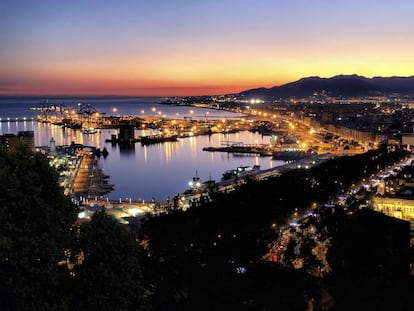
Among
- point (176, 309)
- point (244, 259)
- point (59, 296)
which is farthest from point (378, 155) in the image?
point (59, 296)

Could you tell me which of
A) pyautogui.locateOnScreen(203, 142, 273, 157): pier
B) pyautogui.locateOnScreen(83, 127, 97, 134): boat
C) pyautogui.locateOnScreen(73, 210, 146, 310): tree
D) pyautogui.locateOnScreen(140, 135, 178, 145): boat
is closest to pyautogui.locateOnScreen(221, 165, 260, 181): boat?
pyautogui.locateOnScreen(203, 142, 273, 157): pier

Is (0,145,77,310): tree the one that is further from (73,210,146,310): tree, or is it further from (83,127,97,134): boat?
(83,127,97,134): boat

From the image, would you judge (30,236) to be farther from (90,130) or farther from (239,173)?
(90,130)

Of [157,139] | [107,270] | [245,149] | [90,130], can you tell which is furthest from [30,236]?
[90,130]

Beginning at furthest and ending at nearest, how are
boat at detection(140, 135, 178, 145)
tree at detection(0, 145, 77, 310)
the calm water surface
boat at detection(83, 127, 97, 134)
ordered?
1. boat at detection(83, 127, 97, 134)
2. boat at detection(140, 135, 178, 145)
3. the calm water surface
4. tree at detection(0, 145, 77, 310)

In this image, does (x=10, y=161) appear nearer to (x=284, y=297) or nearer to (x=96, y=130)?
(x=284, y=297)
